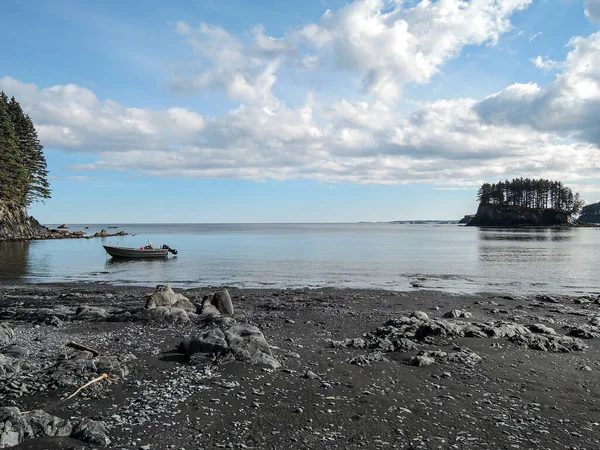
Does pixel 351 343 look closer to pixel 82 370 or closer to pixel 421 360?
pixel 421 360

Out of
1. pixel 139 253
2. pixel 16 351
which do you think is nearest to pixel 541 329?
pixel 16 351

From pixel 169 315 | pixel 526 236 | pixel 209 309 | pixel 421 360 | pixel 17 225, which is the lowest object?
pixel 209 309

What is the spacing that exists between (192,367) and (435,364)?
6060 millimetres

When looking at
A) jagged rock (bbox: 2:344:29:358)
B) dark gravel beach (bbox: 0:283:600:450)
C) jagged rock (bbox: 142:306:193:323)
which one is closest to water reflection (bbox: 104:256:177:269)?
dark gravel beach (bbox: 0:283:600:450)

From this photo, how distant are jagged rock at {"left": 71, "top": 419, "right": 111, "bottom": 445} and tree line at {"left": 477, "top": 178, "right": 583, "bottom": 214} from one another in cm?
18651

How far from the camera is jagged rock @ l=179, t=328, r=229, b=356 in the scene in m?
10.2

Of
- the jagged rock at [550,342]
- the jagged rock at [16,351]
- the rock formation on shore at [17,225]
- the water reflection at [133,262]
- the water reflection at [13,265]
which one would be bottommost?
the water reflection at [133,262]

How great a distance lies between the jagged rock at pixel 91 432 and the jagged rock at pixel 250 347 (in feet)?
12.8

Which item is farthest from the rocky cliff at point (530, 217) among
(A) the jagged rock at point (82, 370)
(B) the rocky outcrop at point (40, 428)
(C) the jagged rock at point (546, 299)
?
(B) the rocky outcrop at point (40, 428)

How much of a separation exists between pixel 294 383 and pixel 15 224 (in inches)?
3333

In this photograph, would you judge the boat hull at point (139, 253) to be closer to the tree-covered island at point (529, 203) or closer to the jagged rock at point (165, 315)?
the jagged rock at point (165, 315)

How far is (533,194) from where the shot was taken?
16988 centimetres

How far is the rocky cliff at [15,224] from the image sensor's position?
230 ft

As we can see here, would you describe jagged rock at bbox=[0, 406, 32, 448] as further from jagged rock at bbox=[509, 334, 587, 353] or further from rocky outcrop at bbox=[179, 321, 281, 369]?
jagged rock at bbox=[509, 334, 587, 353]
